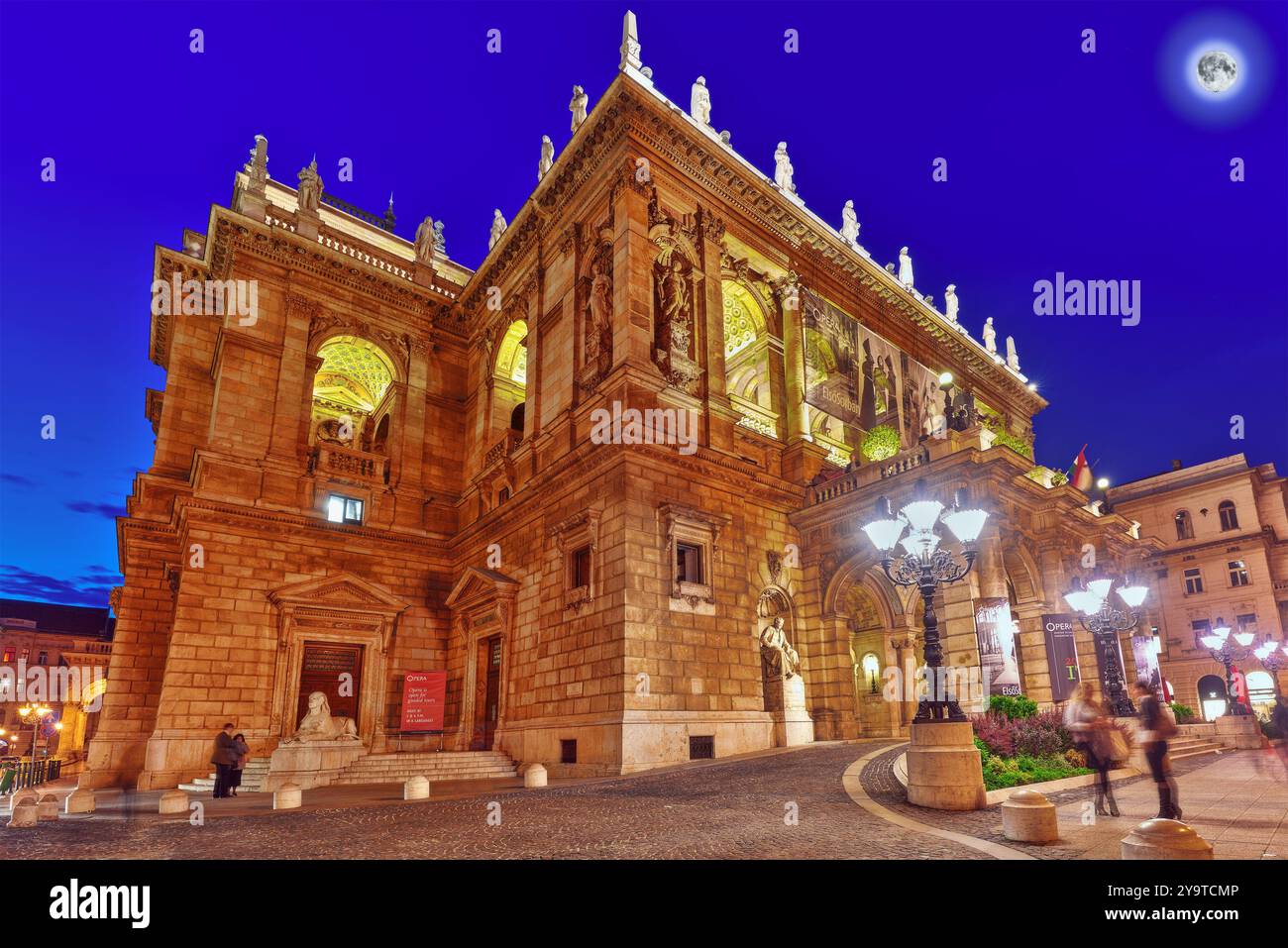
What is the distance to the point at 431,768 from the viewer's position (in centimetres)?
1958

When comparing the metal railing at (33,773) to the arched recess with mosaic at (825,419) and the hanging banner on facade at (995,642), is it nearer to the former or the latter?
the arched recess with mosaic at (825,419)

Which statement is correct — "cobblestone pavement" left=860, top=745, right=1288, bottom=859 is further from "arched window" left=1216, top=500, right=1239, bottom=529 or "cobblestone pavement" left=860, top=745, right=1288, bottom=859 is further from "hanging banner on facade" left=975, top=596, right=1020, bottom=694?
"arched window" left=1216, top=500, right=1239, bottom=529

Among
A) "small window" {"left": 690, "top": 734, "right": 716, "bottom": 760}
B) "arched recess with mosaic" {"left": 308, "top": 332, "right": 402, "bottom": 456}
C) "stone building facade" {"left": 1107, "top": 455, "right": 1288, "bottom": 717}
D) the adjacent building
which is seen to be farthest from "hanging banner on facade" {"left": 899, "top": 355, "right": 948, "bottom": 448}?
the adjacent building

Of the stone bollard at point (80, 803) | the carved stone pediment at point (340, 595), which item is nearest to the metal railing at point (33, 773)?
the carved stone pediment at point (340, 595)

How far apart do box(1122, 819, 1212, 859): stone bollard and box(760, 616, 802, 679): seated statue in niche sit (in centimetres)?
1479

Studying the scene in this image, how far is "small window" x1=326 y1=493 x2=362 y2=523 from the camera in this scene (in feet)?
84.8

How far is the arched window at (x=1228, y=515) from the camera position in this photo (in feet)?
150

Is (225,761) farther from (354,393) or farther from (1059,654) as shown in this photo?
(354,393)

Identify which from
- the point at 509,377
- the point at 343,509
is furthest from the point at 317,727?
the point at 509,377

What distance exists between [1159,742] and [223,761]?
56.3 feet

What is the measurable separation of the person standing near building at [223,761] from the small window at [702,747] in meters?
10.3
